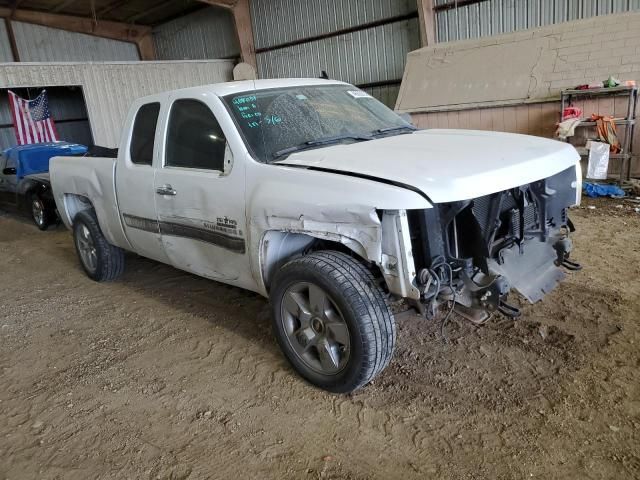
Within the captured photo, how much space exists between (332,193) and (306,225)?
0.27 m

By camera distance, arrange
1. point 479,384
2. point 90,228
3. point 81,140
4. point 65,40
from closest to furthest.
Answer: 1. point 479,384
2. point 90,228
3. point 65,40
4. point 81,140

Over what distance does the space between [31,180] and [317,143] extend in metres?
7.43

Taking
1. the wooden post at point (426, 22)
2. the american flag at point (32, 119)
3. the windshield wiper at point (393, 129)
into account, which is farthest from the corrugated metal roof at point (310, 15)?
the windshield wiper at point (393, 129)

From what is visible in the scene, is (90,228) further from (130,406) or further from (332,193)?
(332,193)

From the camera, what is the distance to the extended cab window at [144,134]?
3971 mm

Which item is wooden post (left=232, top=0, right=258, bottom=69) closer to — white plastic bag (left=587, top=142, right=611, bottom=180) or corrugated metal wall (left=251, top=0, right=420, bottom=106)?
corrugated metal wall (left=251, top=0, right=420, bottom=106)

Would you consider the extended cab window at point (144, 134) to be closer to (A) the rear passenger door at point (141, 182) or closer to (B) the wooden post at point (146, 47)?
(A) the rear passenger door at point (141, 182)

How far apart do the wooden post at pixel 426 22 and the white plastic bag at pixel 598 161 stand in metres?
4.52

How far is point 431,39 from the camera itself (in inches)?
417

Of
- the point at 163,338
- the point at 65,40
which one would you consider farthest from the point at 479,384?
the point at 65,40

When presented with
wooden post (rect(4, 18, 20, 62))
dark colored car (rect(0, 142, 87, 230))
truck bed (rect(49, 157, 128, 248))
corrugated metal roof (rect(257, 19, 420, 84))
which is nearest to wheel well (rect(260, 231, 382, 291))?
truck bed (rect(49, 157, 128, 248))

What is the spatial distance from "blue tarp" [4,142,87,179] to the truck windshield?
290 inches

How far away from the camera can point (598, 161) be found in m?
7.38

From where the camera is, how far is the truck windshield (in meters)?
3.24
